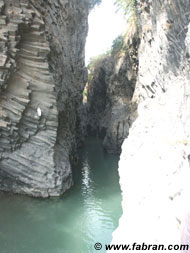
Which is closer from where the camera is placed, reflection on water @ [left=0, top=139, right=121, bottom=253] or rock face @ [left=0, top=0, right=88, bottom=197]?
reflection on water @ [left=0, top=139, right=121, bottom=253]

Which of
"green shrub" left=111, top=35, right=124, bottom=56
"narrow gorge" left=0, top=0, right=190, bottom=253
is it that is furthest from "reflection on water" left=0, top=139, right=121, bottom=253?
"green shrub" left=111, top=35, right=124, bottom=56

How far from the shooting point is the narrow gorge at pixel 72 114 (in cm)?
514

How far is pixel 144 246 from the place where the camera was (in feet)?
12.7

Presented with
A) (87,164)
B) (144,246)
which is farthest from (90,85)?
(144,246)

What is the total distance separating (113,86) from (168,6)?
17744mm

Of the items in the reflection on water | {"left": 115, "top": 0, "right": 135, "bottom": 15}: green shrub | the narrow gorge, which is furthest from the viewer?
{"left": 115, "top": 0, "right": 135, "bottom": 15}: green shrub

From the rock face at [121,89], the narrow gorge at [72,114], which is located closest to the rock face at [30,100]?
the narrow gorge at [72,114]

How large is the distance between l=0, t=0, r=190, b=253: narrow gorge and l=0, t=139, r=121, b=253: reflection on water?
0.62m

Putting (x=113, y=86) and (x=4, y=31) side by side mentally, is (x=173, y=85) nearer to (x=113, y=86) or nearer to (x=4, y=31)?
(x=4, y=31)

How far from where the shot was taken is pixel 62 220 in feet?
34.7

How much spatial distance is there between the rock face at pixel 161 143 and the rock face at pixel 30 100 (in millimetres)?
5016

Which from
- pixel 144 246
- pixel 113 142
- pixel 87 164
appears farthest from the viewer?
pixel 113 142

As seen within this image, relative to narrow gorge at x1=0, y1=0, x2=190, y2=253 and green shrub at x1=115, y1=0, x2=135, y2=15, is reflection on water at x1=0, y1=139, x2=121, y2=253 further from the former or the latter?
green shrub at x1=115, y1=0, x2=135, y2=15

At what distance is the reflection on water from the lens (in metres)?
8.74
